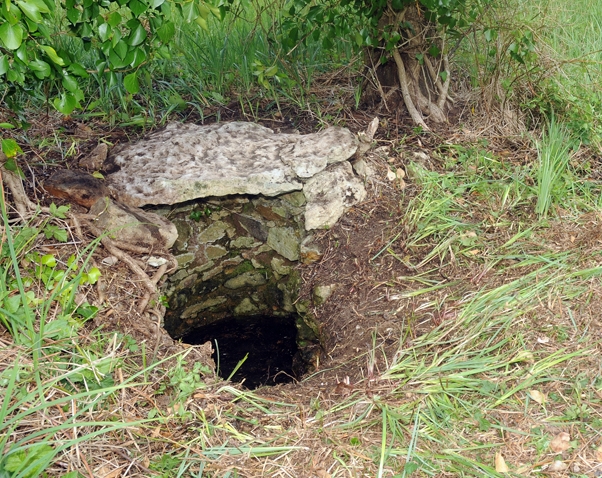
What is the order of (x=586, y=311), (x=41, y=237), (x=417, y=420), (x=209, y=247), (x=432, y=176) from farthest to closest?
(x=209, y=247) < (x=432, y=176) < (x=41, y=237) < (x=586, y=311) < (x=417, y=420)

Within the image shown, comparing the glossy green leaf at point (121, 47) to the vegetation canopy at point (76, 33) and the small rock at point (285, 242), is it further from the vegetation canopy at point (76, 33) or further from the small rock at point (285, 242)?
the small rock at point (285, 242)

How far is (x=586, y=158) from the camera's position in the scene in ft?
11.4

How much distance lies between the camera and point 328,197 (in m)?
3.33

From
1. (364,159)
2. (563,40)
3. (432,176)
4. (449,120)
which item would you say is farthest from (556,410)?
(563,40)

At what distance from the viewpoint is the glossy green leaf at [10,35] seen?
71.2 inches

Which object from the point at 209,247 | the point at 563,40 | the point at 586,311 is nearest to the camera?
the point at 586,311

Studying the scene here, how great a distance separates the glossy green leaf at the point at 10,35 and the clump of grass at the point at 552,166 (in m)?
2.46

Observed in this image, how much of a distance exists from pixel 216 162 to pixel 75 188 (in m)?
0.78

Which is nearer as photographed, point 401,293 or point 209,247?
point 401,293

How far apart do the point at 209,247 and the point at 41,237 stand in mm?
1048

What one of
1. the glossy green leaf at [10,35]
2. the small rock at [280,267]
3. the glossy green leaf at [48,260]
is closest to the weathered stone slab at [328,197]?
the small rock at [280,267]

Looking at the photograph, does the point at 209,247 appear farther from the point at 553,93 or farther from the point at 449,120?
the point at 553,93

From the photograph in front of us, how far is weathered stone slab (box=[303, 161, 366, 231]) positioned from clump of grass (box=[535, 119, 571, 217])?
97 centimetres

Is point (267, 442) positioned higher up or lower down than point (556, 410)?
lower down
